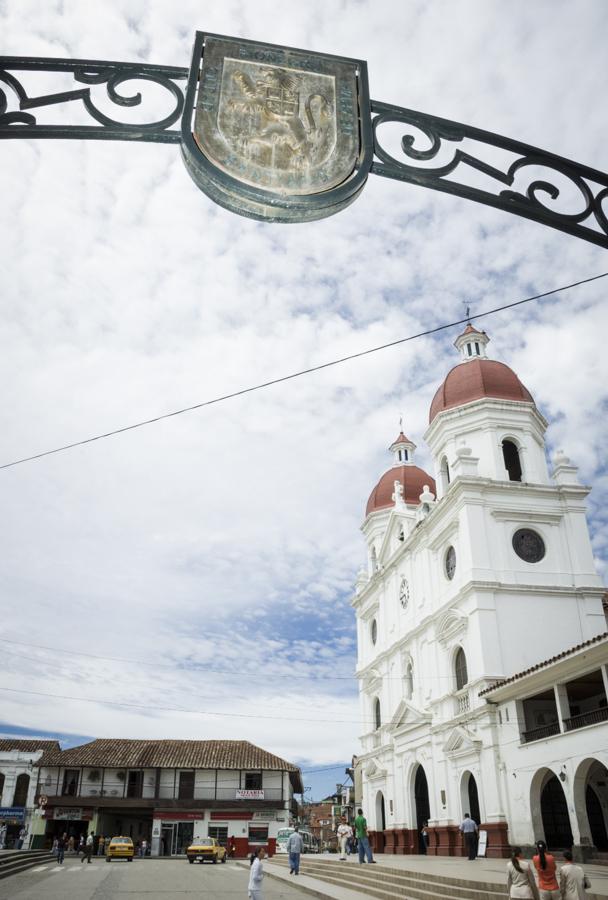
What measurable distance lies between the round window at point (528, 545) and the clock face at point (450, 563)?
2245 mm

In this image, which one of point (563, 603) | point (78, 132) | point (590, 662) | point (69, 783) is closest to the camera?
point (78, 132)

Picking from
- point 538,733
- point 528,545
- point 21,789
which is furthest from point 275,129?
point 21,789

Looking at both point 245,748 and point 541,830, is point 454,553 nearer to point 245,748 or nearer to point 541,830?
point 541,830

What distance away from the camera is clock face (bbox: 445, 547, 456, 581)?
23891mm

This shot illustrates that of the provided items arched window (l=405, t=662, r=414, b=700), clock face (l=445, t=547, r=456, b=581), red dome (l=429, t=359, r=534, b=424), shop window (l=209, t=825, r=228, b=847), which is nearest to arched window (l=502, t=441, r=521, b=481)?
red dome (l=429, t=359, r=534, b=424)

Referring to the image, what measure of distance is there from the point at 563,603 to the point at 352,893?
1131 cm

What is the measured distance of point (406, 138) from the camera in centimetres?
467

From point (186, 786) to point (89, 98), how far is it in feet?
138

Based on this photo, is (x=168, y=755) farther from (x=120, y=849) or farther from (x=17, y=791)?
(x=120, y=849)

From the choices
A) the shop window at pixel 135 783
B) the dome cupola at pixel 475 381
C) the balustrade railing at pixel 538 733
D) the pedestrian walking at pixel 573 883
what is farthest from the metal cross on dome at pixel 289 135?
the shop window at pixel 135 783

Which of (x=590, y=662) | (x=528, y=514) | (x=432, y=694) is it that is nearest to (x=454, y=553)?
(x=528, y=514)

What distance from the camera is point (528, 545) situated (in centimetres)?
2269

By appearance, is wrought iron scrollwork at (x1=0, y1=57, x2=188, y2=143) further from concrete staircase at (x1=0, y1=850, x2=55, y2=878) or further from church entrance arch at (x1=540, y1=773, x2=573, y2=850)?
concrete staircase at (x1=0, y1=850, x2=55, y2=878)

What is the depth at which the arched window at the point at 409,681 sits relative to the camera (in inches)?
1056
